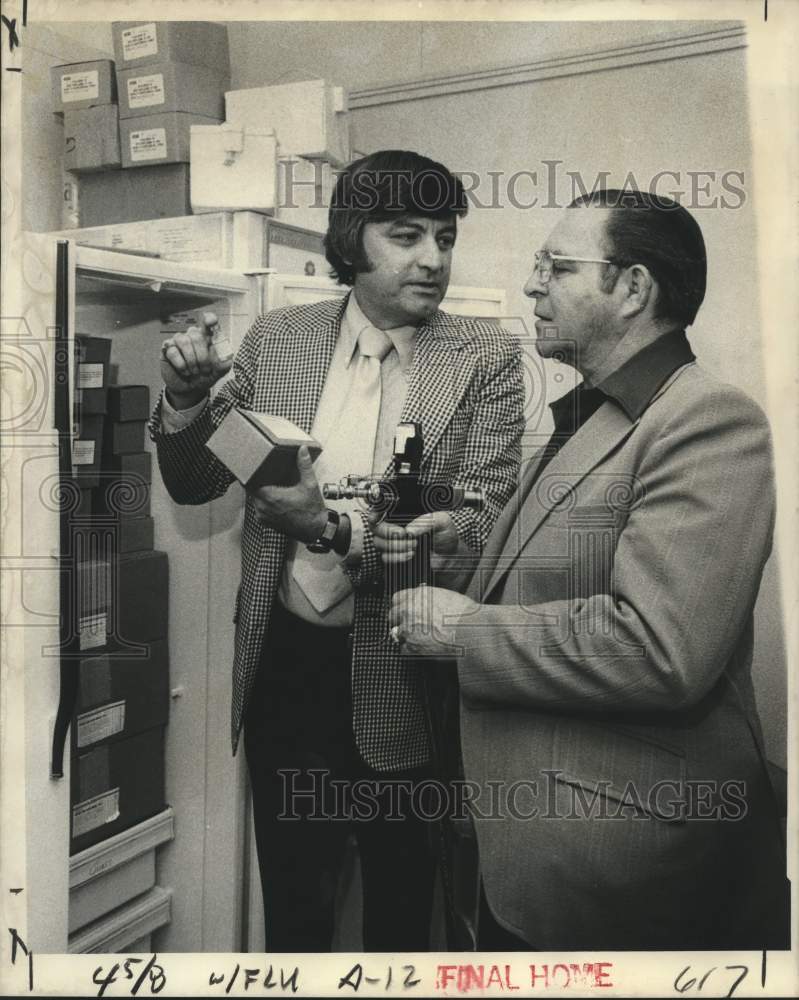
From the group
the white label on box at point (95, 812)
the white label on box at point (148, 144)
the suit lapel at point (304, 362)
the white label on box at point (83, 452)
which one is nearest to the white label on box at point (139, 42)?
the white label on box at point (148, 144)

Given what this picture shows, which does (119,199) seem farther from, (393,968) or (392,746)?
(393,968)

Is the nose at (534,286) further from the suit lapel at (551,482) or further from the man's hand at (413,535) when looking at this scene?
the man's hand at (413,535)

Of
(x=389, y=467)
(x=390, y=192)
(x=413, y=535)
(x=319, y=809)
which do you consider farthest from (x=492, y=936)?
(x=390, y=192)

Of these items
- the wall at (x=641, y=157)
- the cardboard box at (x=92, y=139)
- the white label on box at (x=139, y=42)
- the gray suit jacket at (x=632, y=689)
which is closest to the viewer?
the gray suit jacket at (x=632, y=689)

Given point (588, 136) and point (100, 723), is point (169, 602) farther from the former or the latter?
point (588, 136)

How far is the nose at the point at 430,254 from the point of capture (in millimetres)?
1280

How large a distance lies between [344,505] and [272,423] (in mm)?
164

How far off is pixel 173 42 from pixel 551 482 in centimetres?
88

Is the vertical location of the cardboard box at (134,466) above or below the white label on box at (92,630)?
above

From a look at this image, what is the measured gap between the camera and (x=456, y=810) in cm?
131

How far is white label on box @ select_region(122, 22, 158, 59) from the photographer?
1.34m

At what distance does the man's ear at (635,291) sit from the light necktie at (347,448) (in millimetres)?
346

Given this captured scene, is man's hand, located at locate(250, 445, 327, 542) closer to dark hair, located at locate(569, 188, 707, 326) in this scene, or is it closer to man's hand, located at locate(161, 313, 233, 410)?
man's hand, located at locate(161, 313, 233, 410)

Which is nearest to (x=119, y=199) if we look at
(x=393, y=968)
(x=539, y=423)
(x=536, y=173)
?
(x=536, y=173)
